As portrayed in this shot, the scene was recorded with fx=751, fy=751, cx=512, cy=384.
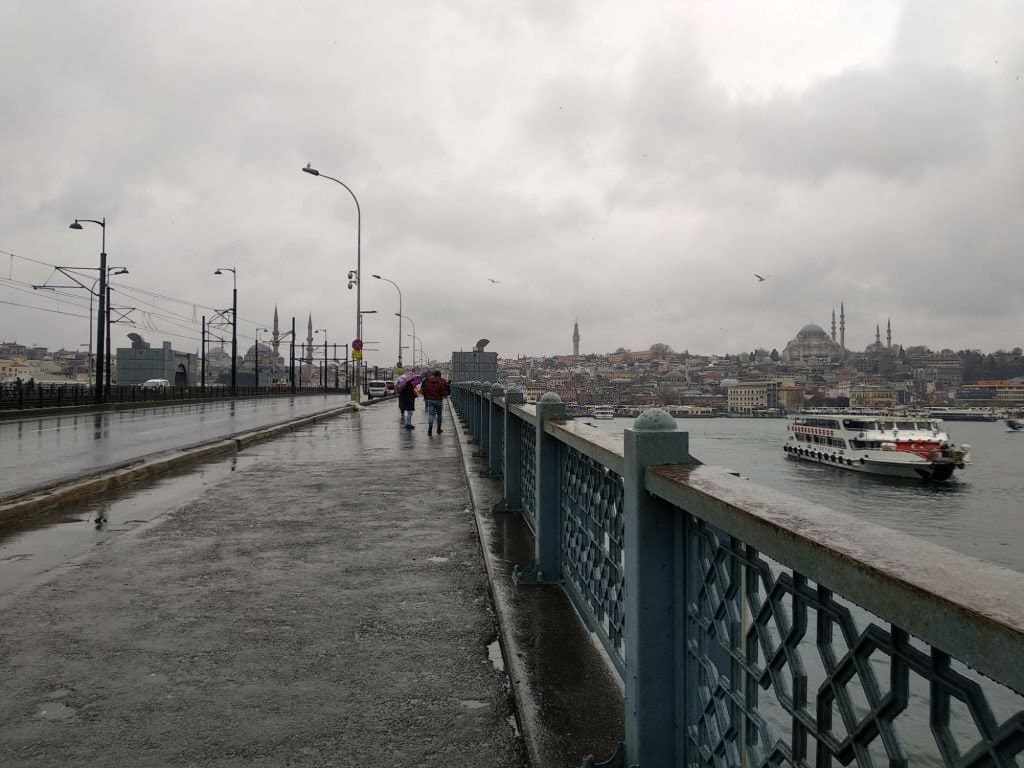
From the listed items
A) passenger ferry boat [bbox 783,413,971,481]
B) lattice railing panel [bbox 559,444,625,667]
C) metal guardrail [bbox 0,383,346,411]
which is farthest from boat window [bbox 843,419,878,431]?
lattice railing panel [bbox 559,444,625,667]

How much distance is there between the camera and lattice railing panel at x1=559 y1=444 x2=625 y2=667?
10.4 ft

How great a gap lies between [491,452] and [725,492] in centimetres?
794

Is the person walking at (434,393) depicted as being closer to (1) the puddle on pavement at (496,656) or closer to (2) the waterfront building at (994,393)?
(1) the puddle on pavement at (496,656)

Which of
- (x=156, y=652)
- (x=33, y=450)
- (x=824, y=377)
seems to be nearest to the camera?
(x=156, y=652)

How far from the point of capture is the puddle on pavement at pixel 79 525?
18.3ft

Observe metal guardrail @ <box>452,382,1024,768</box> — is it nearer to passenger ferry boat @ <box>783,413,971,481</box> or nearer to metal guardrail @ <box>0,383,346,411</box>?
metal guardrail @ <box>0,383,346,411</box>

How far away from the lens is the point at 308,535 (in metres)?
6.66

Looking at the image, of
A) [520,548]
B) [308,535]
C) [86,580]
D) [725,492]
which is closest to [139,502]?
[308,535]

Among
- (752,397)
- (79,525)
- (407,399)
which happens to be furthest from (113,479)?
(752,397)

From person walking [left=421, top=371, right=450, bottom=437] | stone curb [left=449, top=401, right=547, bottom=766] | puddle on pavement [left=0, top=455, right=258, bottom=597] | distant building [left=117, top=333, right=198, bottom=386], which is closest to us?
stone curb [left=449, top=401, right=547, bottom=766]

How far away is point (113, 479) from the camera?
9.32 meters

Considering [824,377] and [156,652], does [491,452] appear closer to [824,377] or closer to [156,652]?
[156,652]

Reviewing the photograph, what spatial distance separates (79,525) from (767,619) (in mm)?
7042

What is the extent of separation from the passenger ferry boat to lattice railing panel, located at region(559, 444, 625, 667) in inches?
2305
